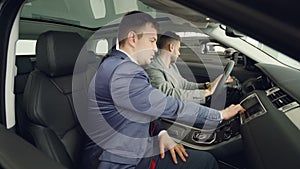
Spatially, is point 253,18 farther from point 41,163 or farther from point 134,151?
point 134,151

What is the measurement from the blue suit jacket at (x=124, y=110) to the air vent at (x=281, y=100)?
1.39 ft

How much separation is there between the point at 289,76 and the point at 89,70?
3.29 feet

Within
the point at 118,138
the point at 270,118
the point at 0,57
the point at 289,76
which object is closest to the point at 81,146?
the point at 118,138

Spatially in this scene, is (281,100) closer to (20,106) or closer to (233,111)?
(233,111)

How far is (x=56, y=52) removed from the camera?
1617mm

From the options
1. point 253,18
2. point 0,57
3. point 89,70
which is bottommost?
point 89,70

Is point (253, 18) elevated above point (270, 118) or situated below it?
above

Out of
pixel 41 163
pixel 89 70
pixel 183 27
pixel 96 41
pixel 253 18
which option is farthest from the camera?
pixel 96 41

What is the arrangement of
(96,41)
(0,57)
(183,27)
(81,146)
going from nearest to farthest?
(0,57) → (81,146) → (183,27) → (96,41)

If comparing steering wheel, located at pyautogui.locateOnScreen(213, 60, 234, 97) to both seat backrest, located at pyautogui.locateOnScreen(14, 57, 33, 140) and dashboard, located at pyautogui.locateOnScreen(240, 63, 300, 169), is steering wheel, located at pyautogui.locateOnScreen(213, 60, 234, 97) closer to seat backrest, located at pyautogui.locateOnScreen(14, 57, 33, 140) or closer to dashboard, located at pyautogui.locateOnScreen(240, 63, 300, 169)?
dashboard, located at pyautogui.locateOnScreen(240, 63, 300, 169)

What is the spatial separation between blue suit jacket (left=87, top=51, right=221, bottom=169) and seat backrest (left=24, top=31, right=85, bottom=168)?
0.42ft

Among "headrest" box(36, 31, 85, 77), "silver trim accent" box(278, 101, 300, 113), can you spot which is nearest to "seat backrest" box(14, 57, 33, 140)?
"headrest" box(36, 31, 85, 77)

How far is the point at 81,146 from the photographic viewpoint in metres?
1.61

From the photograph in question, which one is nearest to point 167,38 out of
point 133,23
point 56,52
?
point 133,23
